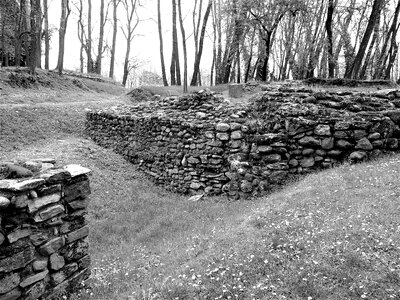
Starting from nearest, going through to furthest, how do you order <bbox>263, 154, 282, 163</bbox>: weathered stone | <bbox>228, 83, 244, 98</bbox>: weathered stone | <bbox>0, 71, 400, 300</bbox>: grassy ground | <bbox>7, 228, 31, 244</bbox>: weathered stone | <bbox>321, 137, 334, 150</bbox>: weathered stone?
<bbox>7, 228, 31, 244</bbox>: weathered stone < <bbox>0, 71, 400, 300</bbox>: grassy ground < <bbox>321, 137, 334, 150</bbox>: weathered stone < <bbox>263, 154, 282, 163</bbox>: weathered stone < <bbox>228, 83, 244, 98</bbox>: weathered stone

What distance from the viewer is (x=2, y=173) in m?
4.16

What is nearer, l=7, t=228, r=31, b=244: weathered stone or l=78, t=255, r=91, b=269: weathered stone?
l=7, t=228, r=31, b=244: weathered stone

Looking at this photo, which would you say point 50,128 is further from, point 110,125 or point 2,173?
point 2,173

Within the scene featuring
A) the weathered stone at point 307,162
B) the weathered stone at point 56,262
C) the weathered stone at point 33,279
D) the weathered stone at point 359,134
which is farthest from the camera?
the weathered stone at point 307,162

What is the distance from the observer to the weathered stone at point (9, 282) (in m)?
3.56

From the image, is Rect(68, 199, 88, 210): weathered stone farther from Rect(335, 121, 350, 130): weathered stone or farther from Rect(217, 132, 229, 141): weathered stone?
Rect(335, 121, 350, 130): weathered stone

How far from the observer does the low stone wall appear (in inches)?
144

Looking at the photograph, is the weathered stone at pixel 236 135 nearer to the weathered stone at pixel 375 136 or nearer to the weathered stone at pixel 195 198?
the weathered stone at pixel 195 198

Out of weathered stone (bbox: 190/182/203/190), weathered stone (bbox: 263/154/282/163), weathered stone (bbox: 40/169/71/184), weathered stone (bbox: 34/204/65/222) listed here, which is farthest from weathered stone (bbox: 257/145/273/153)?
weathered stone (bbox: 34/204/65/222)

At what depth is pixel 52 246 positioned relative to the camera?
4227mm

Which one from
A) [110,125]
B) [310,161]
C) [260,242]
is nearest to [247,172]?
[310,161]

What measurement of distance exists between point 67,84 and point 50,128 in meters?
9.96

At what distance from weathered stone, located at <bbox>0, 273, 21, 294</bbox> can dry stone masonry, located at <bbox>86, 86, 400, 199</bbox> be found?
6.42 metres

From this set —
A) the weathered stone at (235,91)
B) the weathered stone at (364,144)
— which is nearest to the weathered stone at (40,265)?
the weathered stone at (364,144)
